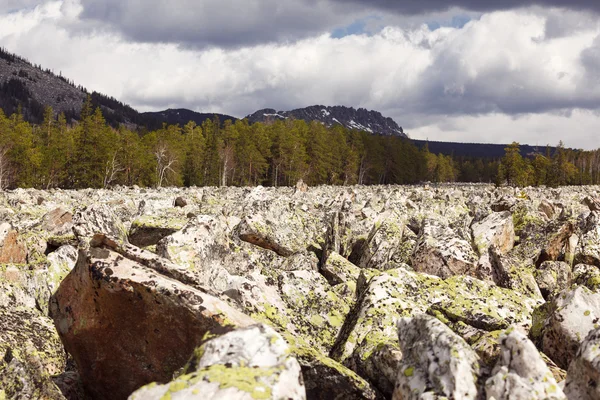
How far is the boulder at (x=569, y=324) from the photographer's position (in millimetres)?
6188

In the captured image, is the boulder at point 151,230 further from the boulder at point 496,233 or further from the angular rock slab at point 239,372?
the angular rock slab at point 239,372

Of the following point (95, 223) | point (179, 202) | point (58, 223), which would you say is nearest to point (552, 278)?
point (95, 223)

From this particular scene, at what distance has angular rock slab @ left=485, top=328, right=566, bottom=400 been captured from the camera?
4328 millimetres

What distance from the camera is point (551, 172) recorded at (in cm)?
13325

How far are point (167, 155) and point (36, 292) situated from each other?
92510 mm

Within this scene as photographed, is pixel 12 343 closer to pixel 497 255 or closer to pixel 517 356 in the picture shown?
pixel 517 356

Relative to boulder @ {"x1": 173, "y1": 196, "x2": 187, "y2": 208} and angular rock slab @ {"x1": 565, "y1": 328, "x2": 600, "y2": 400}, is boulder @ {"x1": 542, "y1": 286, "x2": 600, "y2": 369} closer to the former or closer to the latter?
angular rock slab @ {"x1": 565, "y1": 328, "x2": 600, "y2": 400}

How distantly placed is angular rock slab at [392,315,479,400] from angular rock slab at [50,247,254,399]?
1.98 m

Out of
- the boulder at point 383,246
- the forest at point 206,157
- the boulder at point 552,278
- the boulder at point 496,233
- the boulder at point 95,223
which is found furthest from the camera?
the forest at point 206,157

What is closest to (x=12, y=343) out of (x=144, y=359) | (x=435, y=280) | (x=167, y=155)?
(x=144, y=359)

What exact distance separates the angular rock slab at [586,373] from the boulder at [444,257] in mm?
6414

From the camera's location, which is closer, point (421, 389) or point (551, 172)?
point (421, 389)

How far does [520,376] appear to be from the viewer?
14.9ft

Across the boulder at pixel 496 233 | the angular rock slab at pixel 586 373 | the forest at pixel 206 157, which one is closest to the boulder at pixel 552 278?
the boulder at pixel 496 233
